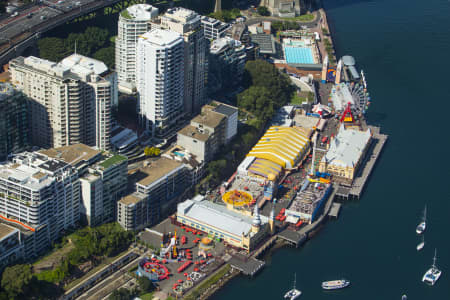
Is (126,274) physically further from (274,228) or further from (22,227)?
(274,228)

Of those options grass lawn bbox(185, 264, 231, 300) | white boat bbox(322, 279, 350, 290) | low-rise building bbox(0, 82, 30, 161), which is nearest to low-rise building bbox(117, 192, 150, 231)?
grass lawn bbox(185, 264, 231, 300)

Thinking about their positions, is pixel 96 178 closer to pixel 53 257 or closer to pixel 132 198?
pixel 132 198

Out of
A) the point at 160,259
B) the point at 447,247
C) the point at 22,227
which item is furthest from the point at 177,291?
the point at 447,247

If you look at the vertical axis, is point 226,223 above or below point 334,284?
above

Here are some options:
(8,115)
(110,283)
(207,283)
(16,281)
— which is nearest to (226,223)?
(207,283)

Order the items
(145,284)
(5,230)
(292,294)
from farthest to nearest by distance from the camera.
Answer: (292,294) → (145,284) → (5,230)

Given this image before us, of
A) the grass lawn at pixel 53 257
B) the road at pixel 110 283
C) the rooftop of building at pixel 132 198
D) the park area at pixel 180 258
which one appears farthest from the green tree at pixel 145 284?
the rooftop of building at pixel 132 198

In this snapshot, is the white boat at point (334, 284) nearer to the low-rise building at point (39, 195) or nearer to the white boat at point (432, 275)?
the white boat at point (432, 275)
